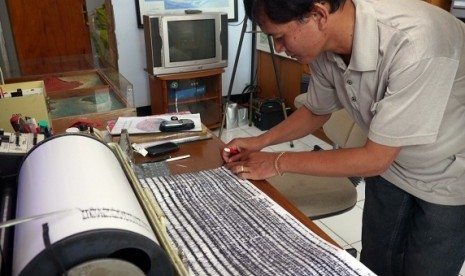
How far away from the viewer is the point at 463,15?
199 cm

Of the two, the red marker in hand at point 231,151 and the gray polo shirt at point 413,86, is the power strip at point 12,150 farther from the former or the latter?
the gray polo shirt at point 413,86

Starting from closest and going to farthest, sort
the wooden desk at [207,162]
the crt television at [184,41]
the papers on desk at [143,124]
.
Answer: the wooden desk at [207,162]
the papers on desk at [143,124]
the crt television at [184,41]

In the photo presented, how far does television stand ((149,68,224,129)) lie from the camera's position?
10.9 ft

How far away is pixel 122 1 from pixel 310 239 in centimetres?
316

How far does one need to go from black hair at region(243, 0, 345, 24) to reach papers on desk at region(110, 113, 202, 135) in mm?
591

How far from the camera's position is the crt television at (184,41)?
10.1ft

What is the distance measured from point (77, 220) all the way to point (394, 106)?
68 cm

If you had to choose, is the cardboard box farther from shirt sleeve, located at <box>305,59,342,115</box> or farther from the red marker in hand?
shirt sleeve, located at <box>305,59,342,115</box>

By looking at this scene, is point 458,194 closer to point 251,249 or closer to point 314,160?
point 314,160

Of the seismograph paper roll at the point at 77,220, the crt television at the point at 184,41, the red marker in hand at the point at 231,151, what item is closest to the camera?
the seismograph paper roll at the point at 77,220

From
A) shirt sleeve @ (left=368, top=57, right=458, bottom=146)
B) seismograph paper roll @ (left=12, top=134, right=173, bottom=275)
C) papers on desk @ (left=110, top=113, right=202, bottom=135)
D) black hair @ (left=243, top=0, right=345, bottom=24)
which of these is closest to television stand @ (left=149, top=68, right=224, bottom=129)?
papers on desk @ (left=110, top=113, right=202, bottom=135)

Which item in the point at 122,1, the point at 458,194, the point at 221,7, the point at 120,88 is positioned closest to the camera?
the point at 458,194

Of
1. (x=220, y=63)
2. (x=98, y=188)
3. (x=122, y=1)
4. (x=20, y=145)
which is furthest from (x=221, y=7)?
(x=98, y=188)

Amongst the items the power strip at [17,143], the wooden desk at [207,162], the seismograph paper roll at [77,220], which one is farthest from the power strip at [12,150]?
the wooden desk at [207,162]
